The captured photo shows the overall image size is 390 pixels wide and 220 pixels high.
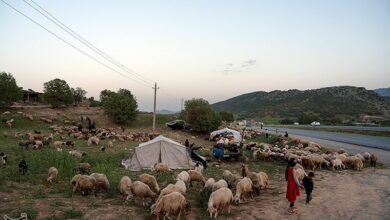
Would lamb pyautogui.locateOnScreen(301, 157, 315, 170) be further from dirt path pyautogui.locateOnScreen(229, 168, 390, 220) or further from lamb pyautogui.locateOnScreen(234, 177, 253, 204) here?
lamb pyautogui.locateOnScreen(234, 177, 253, 204)

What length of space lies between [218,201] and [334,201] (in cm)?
514

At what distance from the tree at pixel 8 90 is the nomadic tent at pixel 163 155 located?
38064mm

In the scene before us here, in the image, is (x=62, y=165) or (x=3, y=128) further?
(x=3, y=128)

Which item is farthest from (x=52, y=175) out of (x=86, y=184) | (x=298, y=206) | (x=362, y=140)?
(x=362, y=140)

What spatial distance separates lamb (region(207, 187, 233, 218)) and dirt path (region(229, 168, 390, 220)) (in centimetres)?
72

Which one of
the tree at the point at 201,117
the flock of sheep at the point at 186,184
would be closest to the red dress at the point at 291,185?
the flock of sheep at the point at 186,184

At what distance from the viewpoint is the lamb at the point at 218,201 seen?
1225 cm

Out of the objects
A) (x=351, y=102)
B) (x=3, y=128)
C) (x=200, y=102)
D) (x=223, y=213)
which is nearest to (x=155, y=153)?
(x=223, y=213)

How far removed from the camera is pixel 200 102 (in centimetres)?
5562

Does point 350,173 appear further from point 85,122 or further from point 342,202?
point 85,122

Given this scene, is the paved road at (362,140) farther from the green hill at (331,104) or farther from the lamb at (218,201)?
the green hill at (331,104)

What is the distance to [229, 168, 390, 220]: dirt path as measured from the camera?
12.6 m

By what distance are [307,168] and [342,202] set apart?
359 inches

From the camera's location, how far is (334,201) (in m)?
14.5
